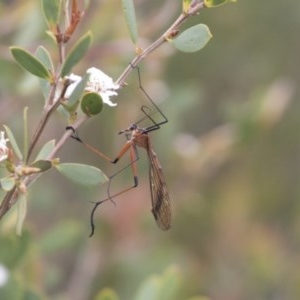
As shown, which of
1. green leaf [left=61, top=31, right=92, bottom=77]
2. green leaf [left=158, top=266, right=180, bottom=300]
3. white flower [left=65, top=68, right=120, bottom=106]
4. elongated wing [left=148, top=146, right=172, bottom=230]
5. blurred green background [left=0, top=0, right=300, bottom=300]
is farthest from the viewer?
blurred green background [left=0, top=0, right=300, bottom=300]

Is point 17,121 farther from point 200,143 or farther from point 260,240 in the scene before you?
point 260,240

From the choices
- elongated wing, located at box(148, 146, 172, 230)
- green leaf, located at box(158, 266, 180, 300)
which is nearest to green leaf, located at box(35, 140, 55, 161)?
elongated wing, located at box(148, 146, 172, 230)

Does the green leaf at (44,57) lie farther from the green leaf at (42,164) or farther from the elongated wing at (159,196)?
the elongated wing at (159,196)

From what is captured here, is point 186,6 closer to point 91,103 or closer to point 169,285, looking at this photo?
point 91,103

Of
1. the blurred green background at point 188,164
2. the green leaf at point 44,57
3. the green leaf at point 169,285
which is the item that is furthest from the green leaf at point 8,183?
the blurred green background at point 188,164

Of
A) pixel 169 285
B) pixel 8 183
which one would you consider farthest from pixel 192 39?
pixel 169 285

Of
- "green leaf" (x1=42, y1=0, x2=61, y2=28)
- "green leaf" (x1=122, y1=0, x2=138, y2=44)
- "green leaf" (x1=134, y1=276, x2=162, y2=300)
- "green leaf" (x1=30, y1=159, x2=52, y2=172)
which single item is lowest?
"green leaf" (x1=134, y1=276, x2=162, y2=300)

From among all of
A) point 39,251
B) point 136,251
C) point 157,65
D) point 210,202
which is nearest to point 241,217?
point 210,202

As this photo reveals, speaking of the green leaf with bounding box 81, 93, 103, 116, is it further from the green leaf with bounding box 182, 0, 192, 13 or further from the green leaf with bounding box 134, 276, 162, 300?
the green leaf with bounding box 134, 276, 162, 300
